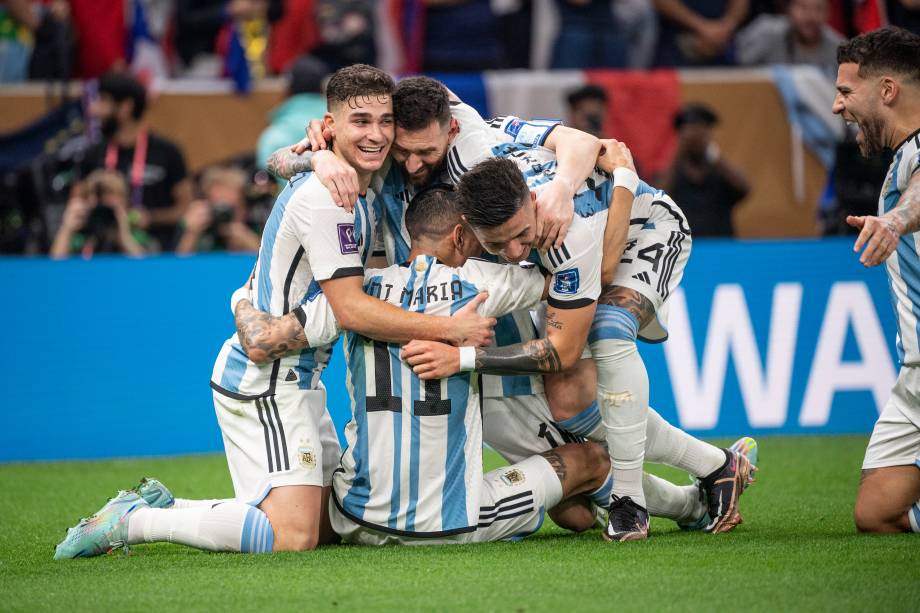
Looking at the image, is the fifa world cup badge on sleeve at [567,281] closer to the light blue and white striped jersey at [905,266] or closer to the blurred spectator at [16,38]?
the light blue and white striped jersey at [905,266]

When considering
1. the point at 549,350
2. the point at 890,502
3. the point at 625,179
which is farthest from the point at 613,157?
the point at 890,502

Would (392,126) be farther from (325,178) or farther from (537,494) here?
(537,494)

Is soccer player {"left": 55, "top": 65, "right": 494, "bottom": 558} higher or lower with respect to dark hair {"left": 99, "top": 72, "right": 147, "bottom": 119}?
lower

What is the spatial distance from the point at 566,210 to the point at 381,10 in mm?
6711

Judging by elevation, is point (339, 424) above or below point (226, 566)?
below

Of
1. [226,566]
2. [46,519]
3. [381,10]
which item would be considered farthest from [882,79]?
[381,10]

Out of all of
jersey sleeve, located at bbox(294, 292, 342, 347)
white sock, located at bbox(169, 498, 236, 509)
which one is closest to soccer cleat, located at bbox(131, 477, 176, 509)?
white sock, located at bbox(169, 498, 236, 509)

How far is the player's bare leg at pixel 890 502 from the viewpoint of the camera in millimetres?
5629

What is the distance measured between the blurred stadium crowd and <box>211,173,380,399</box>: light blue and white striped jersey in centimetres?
426

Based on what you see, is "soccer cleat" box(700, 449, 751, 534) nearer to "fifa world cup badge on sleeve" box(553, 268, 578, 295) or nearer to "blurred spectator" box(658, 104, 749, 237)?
"fifa world cup badge on sleeve" box(553, 268, 578, 295)

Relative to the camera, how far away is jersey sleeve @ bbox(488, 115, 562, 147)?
6.04 m

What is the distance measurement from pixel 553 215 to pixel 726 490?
5.41 ft

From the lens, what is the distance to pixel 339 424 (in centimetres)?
909

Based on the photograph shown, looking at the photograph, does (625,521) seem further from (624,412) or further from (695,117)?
(695,117)
